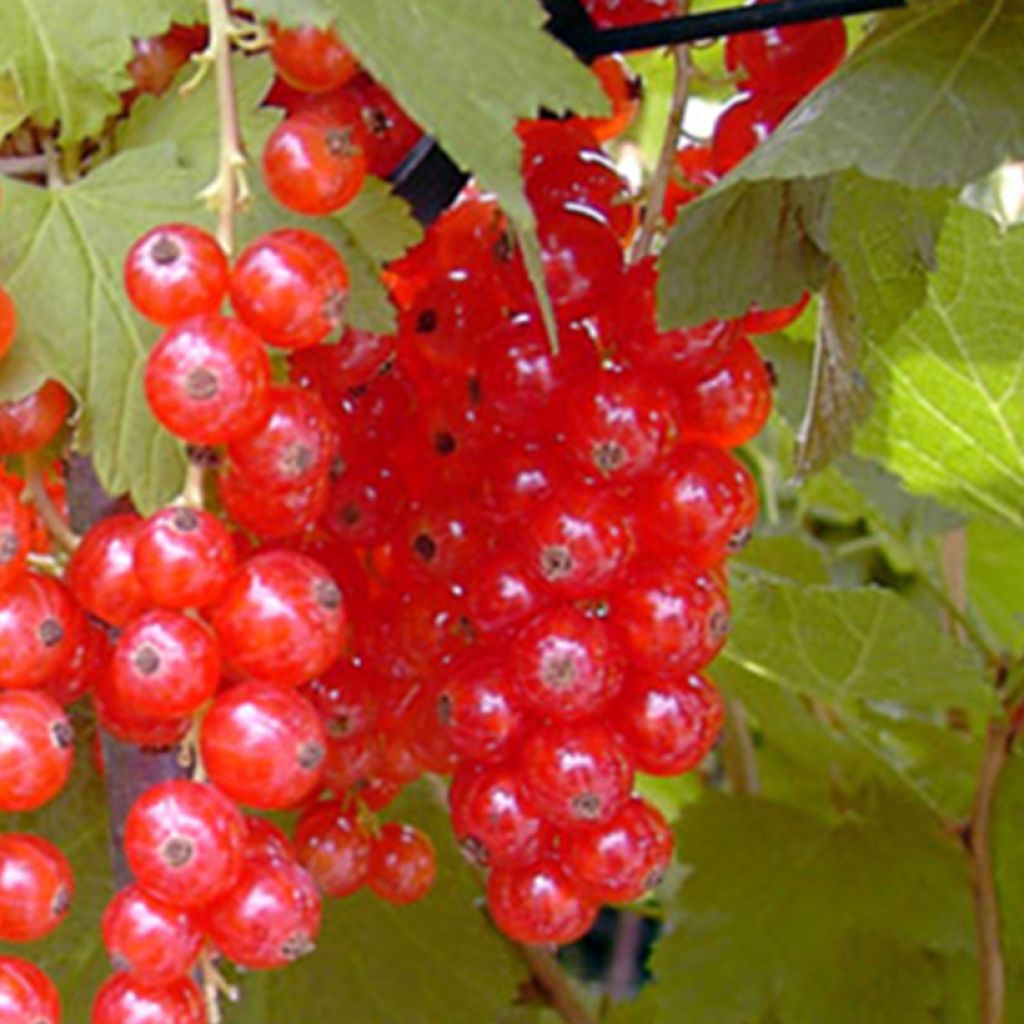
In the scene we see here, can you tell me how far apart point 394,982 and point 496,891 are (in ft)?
1.09

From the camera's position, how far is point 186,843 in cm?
47

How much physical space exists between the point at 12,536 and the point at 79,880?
396 mm

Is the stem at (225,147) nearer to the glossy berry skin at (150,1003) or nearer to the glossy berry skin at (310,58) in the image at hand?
the glossy berry skin at (310,58)

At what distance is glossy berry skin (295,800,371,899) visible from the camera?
0.65m

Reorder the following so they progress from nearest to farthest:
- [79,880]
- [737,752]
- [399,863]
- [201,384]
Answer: [201,384] < [399,863] < [79,880] < [737,752]

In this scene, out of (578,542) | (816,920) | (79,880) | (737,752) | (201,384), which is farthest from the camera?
(737,752)

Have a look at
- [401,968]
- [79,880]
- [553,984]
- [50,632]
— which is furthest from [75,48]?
[553,984]

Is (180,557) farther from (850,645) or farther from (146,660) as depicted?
(850,645)

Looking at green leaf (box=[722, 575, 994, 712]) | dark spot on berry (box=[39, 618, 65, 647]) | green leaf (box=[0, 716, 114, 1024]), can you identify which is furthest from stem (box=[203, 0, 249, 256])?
green leaf (box=[722, 575, 994, 712])

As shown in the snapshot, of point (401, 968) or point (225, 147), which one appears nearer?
point (225, 147)

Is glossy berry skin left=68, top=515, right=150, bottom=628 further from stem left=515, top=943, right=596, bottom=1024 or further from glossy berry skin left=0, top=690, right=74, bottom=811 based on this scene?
stem left=515, top=943, right=596, bottom=1024

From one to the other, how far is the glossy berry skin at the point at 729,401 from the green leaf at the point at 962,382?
21 centimetres

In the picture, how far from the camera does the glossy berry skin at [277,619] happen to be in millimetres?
482

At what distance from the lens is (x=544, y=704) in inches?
22.8
